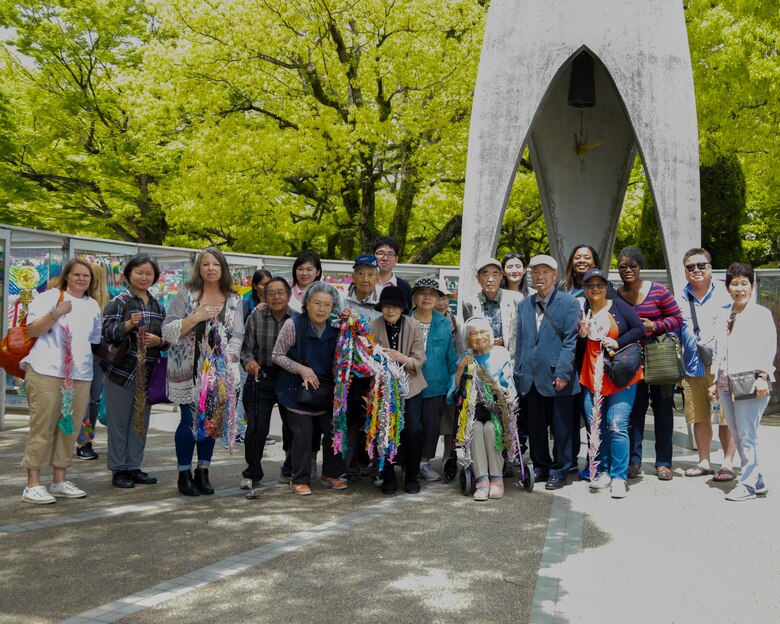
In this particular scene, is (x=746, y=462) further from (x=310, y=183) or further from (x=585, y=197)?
(x=310, y=183)

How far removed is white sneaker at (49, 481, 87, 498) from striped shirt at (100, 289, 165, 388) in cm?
83

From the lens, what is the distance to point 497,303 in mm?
6652

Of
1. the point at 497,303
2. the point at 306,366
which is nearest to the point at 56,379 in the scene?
the point at 306,366

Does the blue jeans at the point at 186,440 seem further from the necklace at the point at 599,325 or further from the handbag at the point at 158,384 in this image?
the necklace at the point at 599,325

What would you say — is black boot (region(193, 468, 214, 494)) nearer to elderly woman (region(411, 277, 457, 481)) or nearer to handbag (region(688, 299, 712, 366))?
elderly woman (region(411, 277, 457, 481))

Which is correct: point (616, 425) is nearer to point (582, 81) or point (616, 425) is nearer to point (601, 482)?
point (601, 482)

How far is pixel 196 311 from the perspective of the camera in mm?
5641

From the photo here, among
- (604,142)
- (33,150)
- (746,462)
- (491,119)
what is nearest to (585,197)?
(604,142)

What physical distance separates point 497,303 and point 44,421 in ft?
12.2

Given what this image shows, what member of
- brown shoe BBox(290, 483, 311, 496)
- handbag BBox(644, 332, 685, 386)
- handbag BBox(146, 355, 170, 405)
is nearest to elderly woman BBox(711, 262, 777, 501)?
handbag BBox(644, 332, 685, 386)

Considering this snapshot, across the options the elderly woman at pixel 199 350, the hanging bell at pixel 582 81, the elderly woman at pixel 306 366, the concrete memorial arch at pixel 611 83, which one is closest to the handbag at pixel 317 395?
the elderly woman at pixel 306 366

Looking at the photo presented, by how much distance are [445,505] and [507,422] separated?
83cm

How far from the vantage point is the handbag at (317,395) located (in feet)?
18.9

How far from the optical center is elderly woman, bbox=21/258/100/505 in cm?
534
